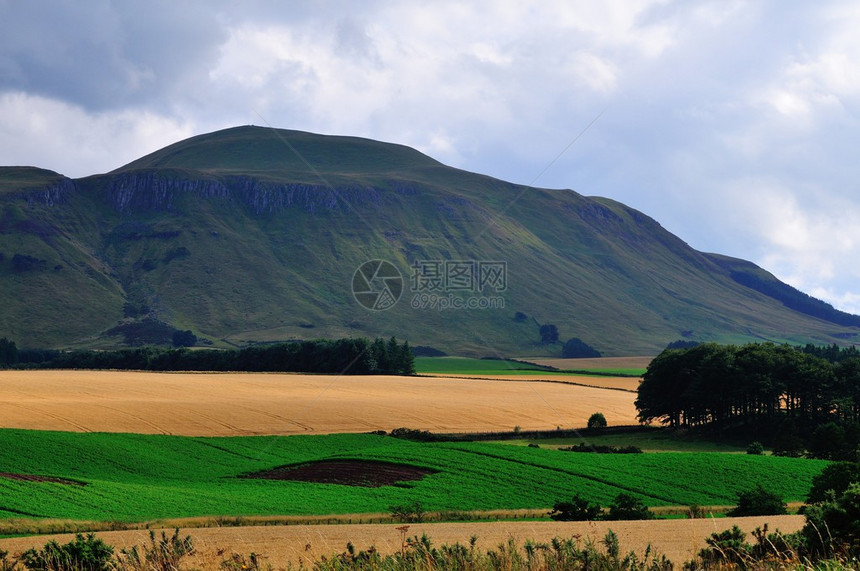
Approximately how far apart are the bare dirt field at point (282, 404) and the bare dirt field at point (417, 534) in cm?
4134

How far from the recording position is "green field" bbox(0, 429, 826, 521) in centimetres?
4662

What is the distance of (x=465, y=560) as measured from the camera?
18297mm

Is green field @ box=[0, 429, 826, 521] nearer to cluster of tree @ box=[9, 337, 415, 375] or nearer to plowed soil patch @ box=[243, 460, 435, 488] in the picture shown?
plowed soil patch @ box=[243, 460, 435, 488]

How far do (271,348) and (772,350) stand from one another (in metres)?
94.6

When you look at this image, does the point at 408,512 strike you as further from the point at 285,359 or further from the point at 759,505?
the point at 285,359

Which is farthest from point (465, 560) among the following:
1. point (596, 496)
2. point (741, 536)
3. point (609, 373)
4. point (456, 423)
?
point (609, 373)

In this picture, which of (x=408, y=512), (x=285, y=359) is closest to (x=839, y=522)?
(x=408, y=512)

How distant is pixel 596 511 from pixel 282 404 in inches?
2366

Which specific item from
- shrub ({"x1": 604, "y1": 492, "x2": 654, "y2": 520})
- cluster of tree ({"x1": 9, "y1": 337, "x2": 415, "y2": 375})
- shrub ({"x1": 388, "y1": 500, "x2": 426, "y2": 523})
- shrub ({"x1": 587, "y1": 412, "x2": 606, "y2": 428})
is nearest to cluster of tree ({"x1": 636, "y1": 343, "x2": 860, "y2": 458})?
shrub ({"x1": 587, "y1": 412, "x2": 606, "y2": 428})

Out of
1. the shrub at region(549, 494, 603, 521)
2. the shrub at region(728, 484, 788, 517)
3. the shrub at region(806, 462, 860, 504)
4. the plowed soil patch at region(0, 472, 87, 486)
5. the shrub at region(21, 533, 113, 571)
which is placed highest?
the shrub at region(806, 462, 860, 504)

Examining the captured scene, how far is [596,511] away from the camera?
4425 centimetres

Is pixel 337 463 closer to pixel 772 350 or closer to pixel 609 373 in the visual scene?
pixel 772 350

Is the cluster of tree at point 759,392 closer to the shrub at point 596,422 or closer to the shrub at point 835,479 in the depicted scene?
the shrub at point 596,422

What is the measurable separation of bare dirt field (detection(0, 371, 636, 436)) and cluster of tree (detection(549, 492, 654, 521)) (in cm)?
4178
